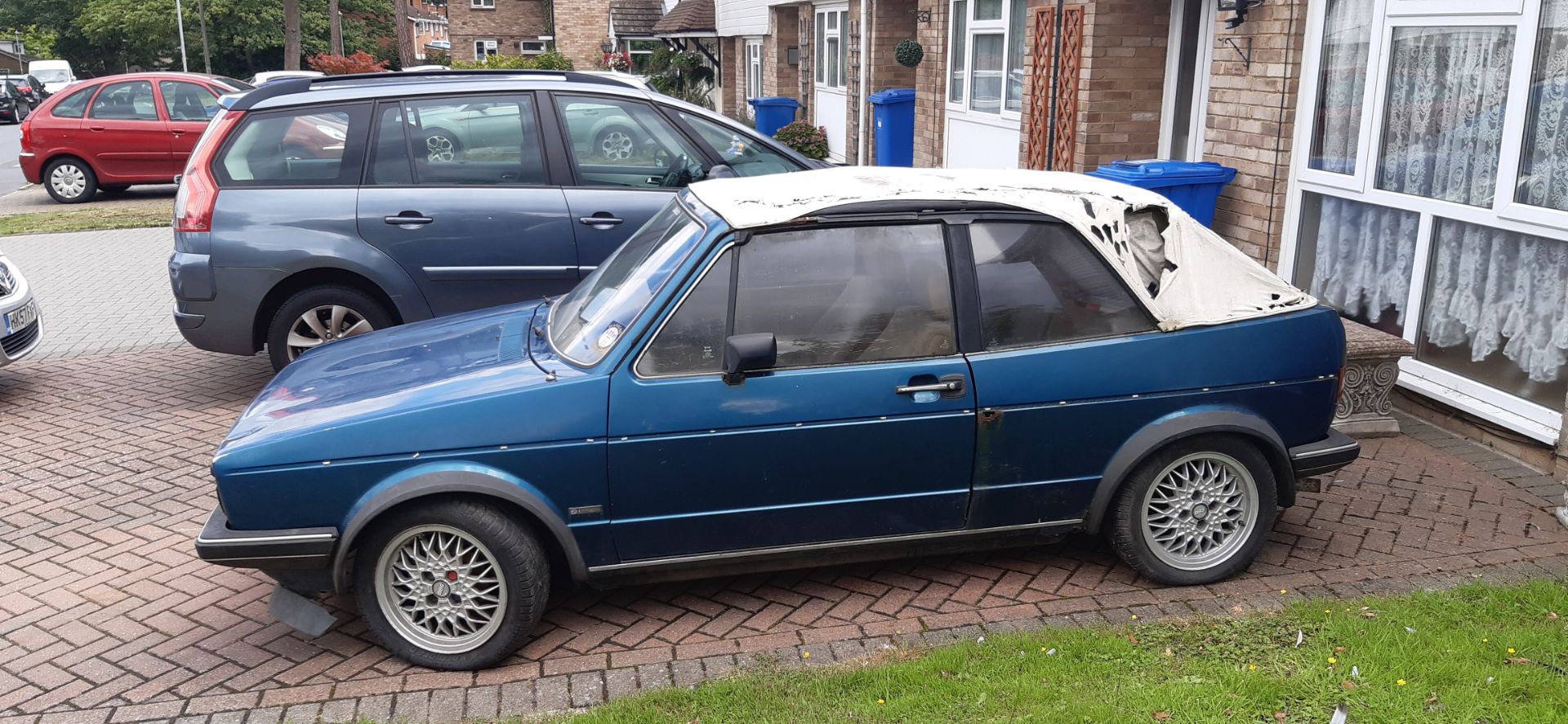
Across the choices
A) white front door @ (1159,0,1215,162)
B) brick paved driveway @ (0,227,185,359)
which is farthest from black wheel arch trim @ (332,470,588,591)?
white front door @ (1159,0,1215,162)

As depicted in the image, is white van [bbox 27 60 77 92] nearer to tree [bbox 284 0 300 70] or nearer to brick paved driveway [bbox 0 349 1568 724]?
tree [bbox 284 0 300 70]

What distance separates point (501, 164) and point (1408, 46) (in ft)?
17.2

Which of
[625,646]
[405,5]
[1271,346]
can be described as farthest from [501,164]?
[405,5]

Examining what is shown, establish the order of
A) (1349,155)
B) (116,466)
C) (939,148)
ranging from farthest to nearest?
(939,148) < (1349,155) < (116,466)

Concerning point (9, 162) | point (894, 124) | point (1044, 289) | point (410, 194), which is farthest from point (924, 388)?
point (9, 162)

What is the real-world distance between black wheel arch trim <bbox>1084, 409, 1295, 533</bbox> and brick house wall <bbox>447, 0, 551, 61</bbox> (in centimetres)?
5485

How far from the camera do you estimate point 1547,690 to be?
370 centimetres

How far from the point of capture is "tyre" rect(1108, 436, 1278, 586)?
4465 mm

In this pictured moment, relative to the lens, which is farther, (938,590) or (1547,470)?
(1547,470)

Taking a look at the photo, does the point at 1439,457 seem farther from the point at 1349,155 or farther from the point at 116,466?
the point at 116,466

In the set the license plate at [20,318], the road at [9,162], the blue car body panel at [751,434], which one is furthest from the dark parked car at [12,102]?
the blue car body panel at [751,434]

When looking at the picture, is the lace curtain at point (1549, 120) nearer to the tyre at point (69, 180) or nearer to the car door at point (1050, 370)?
the car door at point (1050, 370)

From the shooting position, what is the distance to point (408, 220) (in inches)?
277

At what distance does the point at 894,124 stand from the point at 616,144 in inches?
346
